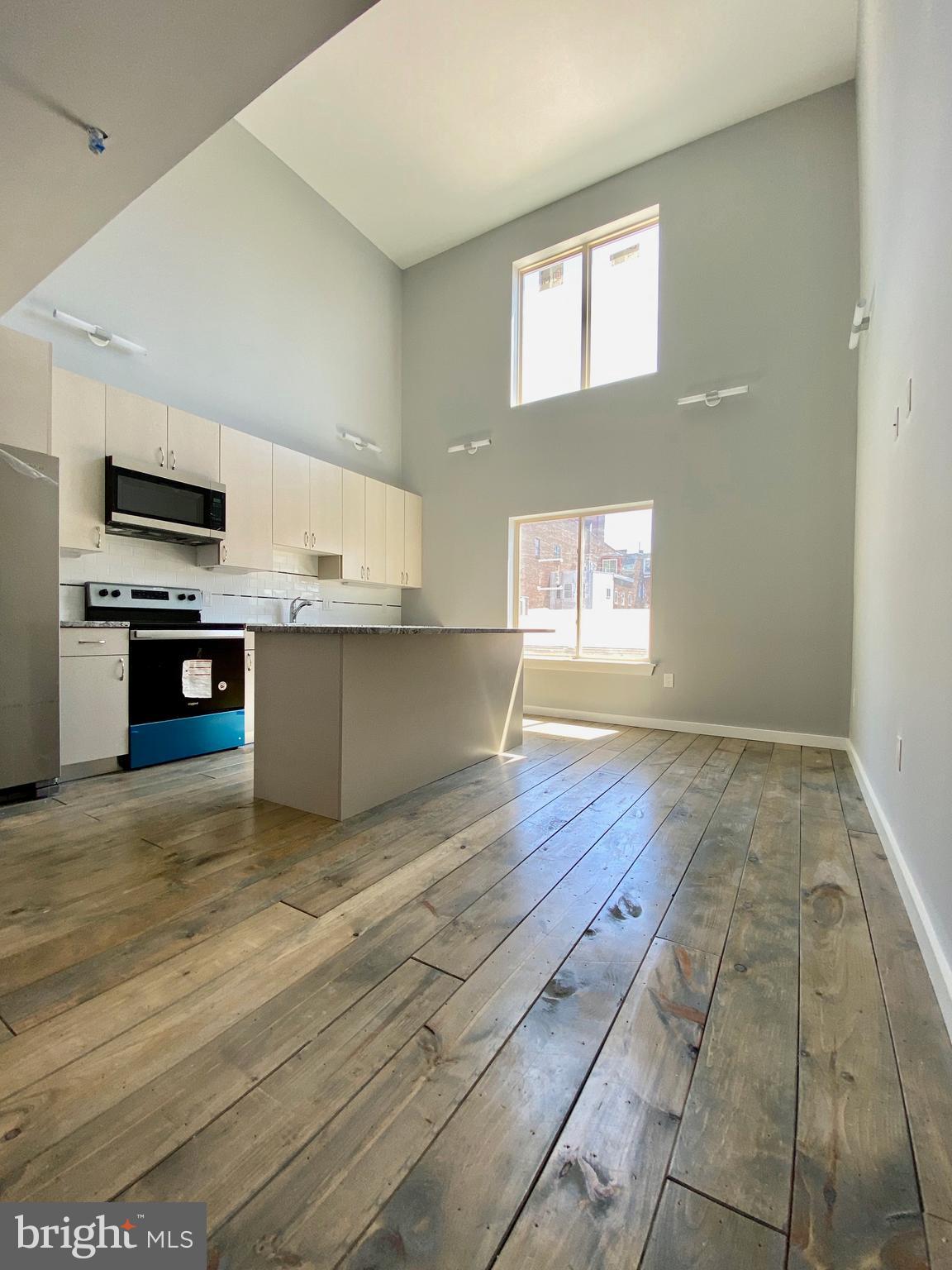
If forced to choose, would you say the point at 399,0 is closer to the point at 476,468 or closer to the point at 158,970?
the point at 476,468

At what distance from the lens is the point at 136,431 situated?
3322 mm

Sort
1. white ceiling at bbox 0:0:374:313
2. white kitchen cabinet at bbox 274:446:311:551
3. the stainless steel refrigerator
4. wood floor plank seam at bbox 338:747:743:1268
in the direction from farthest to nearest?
white kitchen cabinet at bbox 274:446:311:551 < the stainless steel refrigerator < white ceiling at bbox 0:0:374:313 < wood floor plank seam at bbox 338:747:743:1268

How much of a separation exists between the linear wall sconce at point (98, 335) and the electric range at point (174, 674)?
1.58m

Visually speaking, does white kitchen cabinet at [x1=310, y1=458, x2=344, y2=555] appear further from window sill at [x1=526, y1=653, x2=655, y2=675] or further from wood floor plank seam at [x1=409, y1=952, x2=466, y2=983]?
wood floor plank seam at [x1=409, y1=952, x2=466, y2=983]

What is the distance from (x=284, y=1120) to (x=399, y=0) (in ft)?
18.4

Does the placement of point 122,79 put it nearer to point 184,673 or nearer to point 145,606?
point 184,673

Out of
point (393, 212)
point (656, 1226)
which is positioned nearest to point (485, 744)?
point (656, 1226)

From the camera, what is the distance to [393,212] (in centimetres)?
521

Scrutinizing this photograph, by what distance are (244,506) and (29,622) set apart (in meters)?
1.73

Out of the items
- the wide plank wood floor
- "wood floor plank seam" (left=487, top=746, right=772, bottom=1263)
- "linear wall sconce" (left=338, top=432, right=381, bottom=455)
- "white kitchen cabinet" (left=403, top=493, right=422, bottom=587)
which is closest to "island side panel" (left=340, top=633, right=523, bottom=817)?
the wide plank wood floor

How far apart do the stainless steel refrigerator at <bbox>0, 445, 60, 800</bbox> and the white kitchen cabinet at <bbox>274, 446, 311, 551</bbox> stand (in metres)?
1.69

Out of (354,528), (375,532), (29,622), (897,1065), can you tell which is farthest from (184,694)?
(897,1065)

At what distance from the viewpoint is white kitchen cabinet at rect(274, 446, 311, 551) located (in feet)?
14.0

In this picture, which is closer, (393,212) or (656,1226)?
(656,1226)
